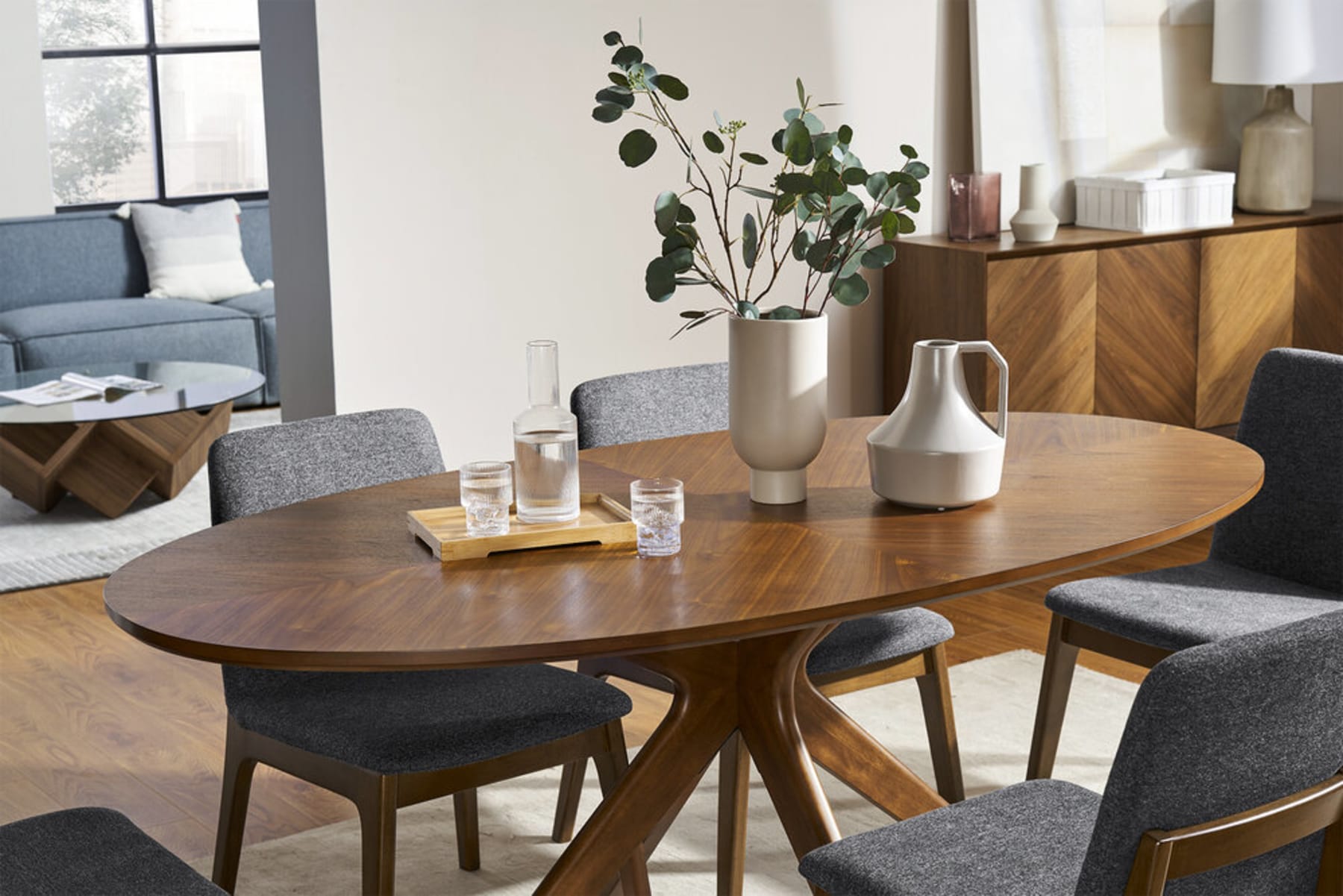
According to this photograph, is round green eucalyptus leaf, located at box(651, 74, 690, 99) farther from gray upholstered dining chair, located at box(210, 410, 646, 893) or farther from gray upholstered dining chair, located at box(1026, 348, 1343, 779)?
gray upholstered dining chair, located at box(1026, 348, 1343, 779)

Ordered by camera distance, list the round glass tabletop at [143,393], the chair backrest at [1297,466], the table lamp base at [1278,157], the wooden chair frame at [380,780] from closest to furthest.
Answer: the wooden chair frame at [380,780], the chair backrest at [1297,466], the round glass tabletop at [143,393], the table lamp base at [1278,157]

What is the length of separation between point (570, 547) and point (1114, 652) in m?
1.13

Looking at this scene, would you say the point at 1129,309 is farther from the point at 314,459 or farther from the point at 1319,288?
the point at 314,459

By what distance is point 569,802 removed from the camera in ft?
9.71

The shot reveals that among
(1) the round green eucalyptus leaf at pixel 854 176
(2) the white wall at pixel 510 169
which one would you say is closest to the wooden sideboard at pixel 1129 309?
(2) the white wall at pixel 510 169

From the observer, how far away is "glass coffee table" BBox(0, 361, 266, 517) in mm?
5184

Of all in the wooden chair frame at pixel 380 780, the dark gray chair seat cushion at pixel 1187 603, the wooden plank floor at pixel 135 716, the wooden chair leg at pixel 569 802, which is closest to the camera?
the wooden chair frame at pixel 380 780

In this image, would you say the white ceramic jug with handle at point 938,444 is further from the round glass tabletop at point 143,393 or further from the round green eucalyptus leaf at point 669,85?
the round glass tabletop at point 143,393

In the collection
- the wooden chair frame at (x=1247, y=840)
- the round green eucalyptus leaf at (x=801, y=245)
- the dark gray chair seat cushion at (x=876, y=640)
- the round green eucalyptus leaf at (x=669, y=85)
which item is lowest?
the dark gray chair seat cushion at (x=876, y=640)

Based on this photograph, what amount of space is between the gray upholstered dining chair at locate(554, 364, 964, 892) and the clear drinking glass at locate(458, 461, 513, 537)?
572 mm

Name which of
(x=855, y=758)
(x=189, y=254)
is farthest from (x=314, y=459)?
(x=189, y=254)

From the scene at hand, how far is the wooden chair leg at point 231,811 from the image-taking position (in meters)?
2.44

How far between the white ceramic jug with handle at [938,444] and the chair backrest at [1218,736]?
641 mm

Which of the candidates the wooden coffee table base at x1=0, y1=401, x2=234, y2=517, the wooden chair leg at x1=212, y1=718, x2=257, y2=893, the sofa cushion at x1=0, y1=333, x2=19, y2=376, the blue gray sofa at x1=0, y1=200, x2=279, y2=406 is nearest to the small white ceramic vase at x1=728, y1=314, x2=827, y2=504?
the wooden chair leg at x1=212, y1=718, x2=257, y2=893
